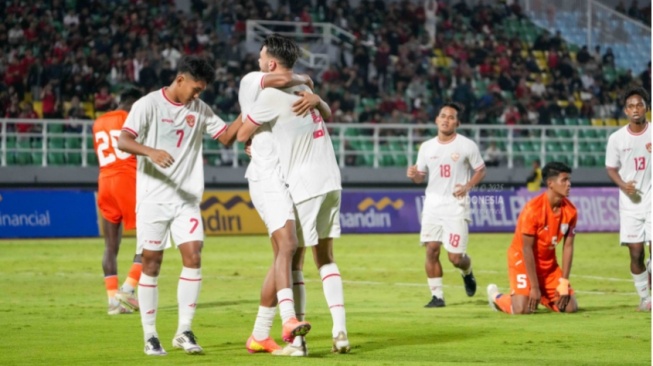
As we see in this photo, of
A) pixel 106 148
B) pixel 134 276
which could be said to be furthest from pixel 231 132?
pixel 106 148

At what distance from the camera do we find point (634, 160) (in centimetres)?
1344

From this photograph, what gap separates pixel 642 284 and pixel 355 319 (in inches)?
136

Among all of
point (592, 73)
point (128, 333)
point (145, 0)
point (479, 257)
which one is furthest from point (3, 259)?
point (592, 73)

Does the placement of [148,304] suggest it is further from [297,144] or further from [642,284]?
[642,284]

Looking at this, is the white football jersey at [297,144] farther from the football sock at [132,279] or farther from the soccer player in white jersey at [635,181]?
the soccer player in white jersey at [635,181]

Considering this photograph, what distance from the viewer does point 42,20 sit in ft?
110

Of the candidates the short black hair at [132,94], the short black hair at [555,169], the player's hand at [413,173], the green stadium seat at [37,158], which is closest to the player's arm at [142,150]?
the short black hair at [132,94]

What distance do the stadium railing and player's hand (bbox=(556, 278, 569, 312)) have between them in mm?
18958

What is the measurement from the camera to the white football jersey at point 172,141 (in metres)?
9.45

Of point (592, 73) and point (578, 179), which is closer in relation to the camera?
point (578, 179)

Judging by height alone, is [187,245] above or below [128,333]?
above

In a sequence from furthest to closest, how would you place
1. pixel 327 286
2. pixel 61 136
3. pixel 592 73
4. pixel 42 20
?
pixel 592 73 → pixel 42 20 → pixel 61 136 → pixel 327 286

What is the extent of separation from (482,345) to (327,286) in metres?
1.48

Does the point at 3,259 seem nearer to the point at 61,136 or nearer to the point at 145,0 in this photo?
the point at 61,136
